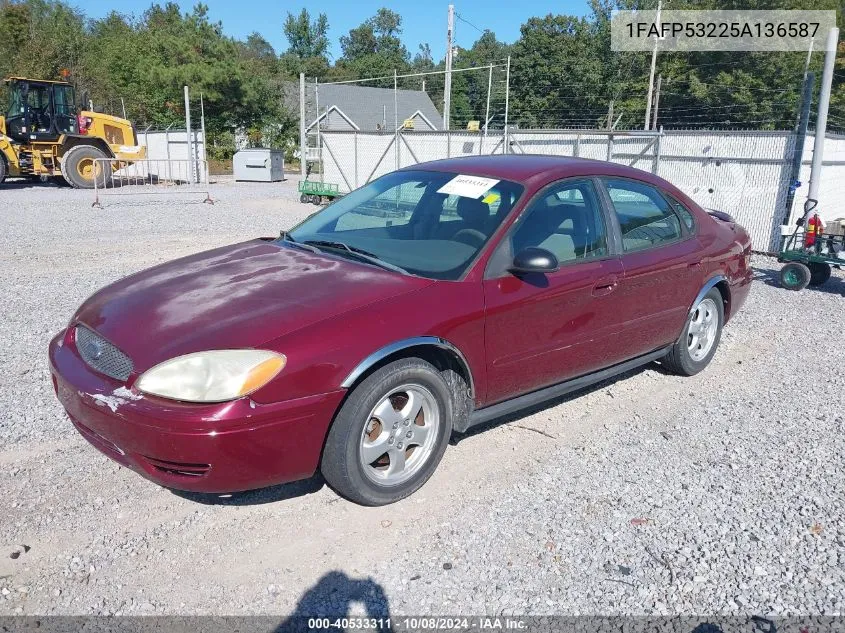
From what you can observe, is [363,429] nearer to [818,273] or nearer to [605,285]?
[605,285]

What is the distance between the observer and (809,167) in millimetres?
10750

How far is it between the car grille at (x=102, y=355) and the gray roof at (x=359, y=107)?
4541cm

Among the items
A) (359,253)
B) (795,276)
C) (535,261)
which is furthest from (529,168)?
(795,276)

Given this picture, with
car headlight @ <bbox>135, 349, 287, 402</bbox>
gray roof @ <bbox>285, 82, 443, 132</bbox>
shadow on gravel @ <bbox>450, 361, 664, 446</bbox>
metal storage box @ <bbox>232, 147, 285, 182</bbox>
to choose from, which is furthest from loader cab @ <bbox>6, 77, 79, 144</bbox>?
gray roof @ <bbox>285, 82, 443, 132</bbox>

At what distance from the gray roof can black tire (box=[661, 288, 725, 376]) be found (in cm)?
4410

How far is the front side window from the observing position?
3.86 m

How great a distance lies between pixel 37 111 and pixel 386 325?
22.5 meters

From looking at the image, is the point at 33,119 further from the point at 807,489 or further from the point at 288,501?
the point at 807,489

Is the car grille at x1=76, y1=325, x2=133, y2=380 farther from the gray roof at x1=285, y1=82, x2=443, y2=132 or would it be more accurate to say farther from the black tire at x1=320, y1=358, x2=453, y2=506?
the gray roof at x1=285, y1=82, x2=443, y2=132

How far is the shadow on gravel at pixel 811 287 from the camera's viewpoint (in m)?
8.90

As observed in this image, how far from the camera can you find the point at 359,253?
384cm

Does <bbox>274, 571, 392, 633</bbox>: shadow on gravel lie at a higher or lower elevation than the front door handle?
lower

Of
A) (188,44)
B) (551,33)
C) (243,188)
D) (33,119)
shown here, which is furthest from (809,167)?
(551,33)

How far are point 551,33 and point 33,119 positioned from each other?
48.7 meters
